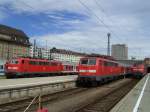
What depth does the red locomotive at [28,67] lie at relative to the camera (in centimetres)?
4246

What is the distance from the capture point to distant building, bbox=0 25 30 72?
361 feet

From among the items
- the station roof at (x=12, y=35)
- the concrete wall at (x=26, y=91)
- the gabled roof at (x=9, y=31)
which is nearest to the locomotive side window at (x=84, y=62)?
the concrete wall at (x=26, y=91)

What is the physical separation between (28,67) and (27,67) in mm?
326

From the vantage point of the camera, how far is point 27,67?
1732 inches

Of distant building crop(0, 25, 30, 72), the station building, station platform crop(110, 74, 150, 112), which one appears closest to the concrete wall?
station platform crop(110, 74, 150, 112)

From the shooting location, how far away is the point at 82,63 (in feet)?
105

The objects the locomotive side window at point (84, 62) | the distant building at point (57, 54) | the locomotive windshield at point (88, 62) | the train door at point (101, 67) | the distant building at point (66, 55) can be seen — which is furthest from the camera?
the distant building at point (66, 55)

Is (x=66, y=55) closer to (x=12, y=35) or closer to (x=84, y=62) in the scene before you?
(x=12, y=35)

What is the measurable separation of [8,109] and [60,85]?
1344cm

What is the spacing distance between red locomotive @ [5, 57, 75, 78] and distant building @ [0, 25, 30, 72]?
56449 millimetres

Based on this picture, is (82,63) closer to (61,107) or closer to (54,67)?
(61,107)

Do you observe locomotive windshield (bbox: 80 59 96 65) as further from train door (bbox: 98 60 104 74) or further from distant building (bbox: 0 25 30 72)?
distant building (bbox: 0 25 30 72)

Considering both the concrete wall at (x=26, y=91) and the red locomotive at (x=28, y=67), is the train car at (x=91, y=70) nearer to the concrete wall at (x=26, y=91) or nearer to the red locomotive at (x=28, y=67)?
the concrete wall at (x=26, y=91)

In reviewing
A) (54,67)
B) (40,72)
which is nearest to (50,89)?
(40,72)
